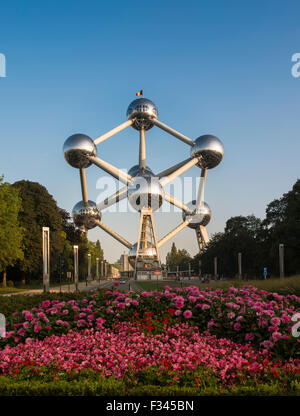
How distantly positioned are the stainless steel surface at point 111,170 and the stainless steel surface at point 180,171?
232 inches

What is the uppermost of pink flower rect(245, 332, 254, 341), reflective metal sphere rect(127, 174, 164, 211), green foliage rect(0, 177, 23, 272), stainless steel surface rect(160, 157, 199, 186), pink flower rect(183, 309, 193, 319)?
stainless steel surface rect(160, 157, 199, 186)

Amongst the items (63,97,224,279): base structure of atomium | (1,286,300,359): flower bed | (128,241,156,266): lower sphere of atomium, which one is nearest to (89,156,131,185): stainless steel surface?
(63,97,224,279): base structure of atomium

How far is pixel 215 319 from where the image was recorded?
867 centimetres

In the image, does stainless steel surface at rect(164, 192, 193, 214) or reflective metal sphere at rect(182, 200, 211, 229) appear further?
reflective metal sphere at rect(182, 200, 211, 229)

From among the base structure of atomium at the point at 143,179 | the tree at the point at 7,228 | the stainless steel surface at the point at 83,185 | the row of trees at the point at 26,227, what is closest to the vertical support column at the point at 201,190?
the base structure of atomium at the point at 143,179

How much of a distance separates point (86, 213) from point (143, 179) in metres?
14.9

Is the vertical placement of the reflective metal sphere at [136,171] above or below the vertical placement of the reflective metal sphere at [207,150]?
below

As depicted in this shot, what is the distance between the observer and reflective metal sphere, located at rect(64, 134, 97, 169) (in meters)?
64.7

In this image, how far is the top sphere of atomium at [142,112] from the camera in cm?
7219

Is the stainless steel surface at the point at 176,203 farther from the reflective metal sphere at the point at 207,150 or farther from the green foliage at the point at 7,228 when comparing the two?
the green foliage at the point at 7,228

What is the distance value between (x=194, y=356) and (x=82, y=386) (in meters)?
1.97

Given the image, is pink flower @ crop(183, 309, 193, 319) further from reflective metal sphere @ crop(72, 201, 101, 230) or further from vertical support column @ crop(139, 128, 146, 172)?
reflective metal sphere @ crop(72, 201, 101, 230)

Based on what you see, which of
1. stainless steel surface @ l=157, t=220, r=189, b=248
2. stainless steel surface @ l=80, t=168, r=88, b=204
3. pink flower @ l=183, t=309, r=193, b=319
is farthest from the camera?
stainless steel surface @ l=157, t=220, r=189, b=248

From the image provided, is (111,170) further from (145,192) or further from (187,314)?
(187,314)
